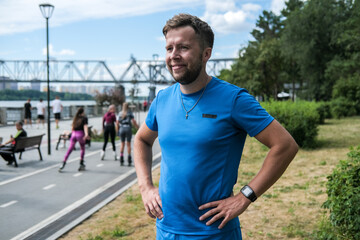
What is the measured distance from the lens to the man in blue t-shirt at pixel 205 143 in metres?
1.91

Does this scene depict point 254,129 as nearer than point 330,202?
Yes

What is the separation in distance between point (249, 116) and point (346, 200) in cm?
267

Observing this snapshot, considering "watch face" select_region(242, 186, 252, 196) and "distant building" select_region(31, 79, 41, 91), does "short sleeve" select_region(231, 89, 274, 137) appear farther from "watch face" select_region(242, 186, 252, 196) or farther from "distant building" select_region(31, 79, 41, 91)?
"distant building" select_region(31, 79, 41, 91)

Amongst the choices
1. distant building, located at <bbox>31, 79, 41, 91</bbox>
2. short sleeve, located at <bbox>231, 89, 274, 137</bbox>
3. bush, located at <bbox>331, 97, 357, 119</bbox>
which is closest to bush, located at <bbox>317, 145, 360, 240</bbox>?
short sleeve, located at <bbox>231, 89, 274, 137</bbox>

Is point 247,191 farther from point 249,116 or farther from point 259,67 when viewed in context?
point 259,67

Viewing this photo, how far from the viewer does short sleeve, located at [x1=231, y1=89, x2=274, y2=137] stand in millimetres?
1895

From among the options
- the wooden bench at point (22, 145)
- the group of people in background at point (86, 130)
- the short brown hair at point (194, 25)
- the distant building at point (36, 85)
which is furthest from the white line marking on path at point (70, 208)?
the distant building at point (36, 85)

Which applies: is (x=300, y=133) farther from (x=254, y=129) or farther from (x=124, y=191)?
(x=254, y=129)

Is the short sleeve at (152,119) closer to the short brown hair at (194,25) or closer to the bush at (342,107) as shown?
the short brown hair at (194,25)

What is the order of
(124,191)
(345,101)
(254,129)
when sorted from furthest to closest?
(345,101) < (124,191) < (254,129)

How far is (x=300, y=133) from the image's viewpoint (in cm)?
1356

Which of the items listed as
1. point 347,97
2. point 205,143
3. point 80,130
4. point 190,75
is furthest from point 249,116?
point 347,97

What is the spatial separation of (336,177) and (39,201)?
17.2ft

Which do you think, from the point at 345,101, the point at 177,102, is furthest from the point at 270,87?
the point at 177,102
